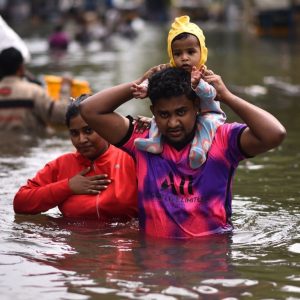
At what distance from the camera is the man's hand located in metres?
7.40

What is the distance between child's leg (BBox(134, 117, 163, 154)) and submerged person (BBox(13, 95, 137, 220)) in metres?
0.80

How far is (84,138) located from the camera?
7.45 meters

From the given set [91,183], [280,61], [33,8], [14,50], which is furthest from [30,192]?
[33,8]

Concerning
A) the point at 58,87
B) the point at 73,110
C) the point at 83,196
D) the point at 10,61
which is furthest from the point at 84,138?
the point at 58,87

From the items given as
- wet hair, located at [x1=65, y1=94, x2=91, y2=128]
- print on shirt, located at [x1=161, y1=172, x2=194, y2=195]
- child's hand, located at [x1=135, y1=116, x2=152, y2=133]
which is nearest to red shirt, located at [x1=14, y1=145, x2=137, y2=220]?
wet hair, located at [x1=65, y1=94, x2=91, y2=128]

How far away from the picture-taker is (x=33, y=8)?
75875 millimetres

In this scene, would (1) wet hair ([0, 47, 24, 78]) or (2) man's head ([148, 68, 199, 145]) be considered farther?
(1) wet hair ([0, 47, 24, 78])

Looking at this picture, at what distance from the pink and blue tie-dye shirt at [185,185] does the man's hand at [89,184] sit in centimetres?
71

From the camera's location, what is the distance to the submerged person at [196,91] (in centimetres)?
632

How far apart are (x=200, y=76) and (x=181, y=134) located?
411 mm

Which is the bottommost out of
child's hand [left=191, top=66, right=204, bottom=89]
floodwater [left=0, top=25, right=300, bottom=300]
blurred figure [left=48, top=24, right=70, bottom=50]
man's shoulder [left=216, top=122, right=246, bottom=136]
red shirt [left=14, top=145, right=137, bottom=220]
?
floodwater [left=0, top=25, right=300, bottom=300]

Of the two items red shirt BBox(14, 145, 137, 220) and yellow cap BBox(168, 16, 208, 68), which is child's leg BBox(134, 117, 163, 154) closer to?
yellow cap BBox(168, 16, 208, 68)

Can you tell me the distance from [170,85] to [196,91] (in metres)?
0.17

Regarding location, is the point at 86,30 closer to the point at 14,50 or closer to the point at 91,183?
the point at 14,50
